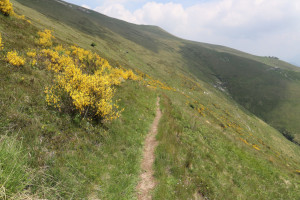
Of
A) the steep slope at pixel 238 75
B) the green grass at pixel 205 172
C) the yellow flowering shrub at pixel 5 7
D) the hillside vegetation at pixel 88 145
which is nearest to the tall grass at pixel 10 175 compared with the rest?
the hillside vegetation at pixel 88 145

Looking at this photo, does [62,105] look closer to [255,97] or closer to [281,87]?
[255,97]

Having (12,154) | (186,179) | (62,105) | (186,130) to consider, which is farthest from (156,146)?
(12,154)

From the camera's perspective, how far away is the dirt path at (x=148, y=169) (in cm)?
624

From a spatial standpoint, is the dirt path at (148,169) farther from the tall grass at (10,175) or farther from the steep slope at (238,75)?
the steep slope at (238,75)

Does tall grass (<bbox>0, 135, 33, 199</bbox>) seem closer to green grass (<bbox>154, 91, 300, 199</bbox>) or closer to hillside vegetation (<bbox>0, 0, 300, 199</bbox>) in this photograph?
hillside vegetation (<bbox>0, 0, 300, 199</bbox>)

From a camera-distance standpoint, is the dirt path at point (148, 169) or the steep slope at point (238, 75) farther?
the steep slope at point (238, 75)

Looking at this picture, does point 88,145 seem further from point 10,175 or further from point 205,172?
point 205,172

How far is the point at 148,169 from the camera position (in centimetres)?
758

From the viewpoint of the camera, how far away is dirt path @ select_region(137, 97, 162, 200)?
→ 246 inches

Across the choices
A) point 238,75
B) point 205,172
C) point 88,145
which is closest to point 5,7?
point 88,145

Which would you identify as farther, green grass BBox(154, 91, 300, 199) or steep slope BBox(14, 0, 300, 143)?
steep slope BBox(14, 0, 300, 143)

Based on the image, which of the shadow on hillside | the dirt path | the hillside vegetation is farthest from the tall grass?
the shadow on hillside

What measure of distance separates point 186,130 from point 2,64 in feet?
43.5

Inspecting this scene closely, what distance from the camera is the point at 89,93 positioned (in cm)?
824
